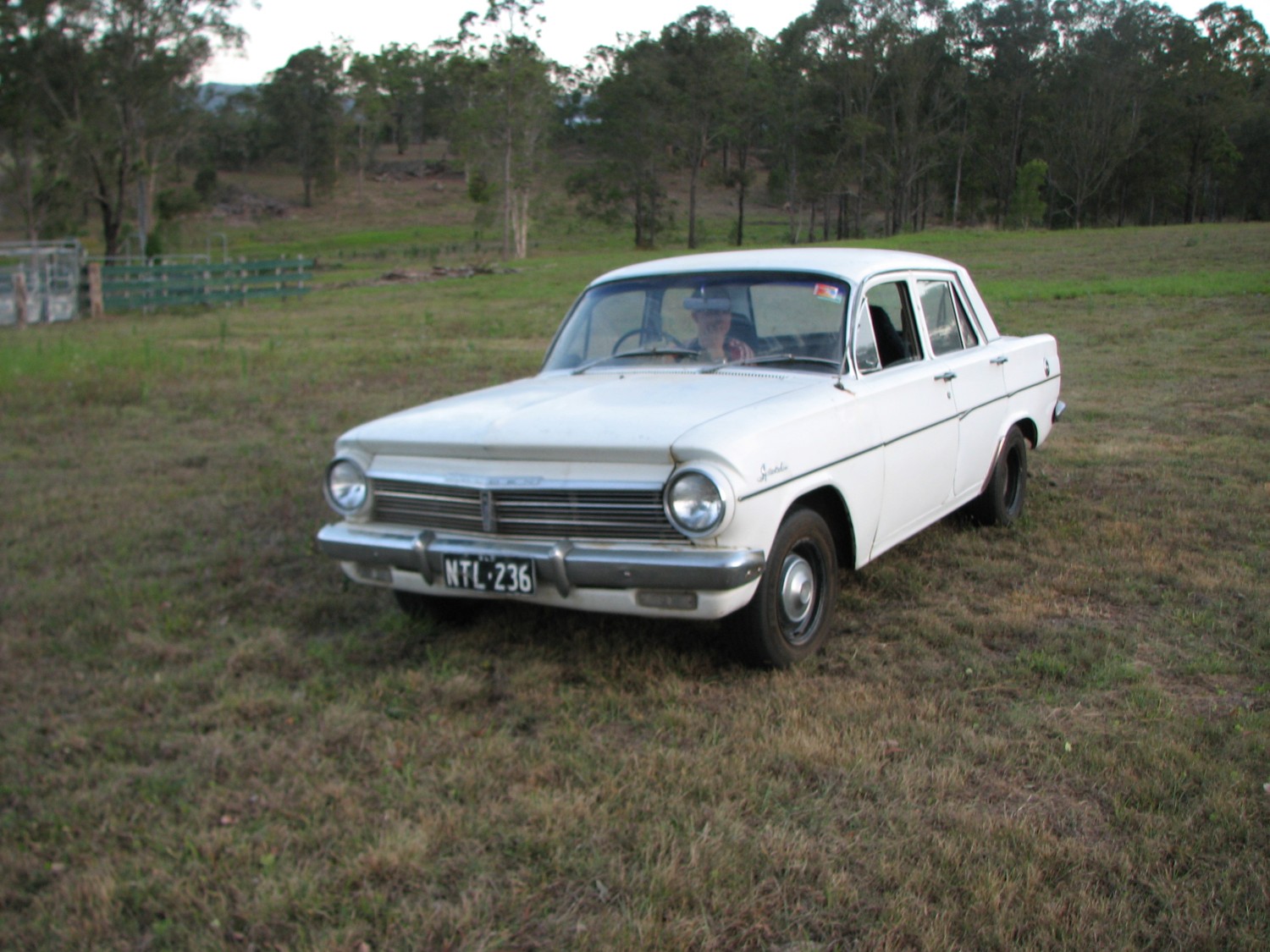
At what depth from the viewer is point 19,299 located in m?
20.0

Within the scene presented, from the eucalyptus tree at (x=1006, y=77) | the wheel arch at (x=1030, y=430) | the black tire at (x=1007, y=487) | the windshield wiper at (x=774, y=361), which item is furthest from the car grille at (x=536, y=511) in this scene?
the eucalyptus tree at (x=1006, y=77)

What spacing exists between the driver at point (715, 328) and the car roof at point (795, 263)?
0.49ft

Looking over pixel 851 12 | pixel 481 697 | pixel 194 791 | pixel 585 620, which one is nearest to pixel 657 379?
pixel 585 620

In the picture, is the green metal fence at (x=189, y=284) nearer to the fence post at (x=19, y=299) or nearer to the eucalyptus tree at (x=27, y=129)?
the fence post at (x=19, y=299)

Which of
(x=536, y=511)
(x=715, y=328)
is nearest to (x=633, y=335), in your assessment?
(x=715, y=328)

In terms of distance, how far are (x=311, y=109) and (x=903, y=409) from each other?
79.3m

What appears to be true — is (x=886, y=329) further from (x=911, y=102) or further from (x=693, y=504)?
(x=911, y=102)

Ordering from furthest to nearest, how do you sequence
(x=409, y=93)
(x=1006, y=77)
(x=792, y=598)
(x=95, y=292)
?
(x=409, y=93) < (x=1006, y=77) < (x=95, y=292) < (x=792, y=598)

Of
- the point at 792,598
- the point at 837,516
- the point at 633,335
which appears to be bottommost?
the point at 792,598

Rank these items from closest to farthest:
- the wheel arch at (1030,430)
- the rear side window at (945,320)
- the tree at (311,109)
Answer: the rear side window at (945,320), the wheel arch at (1030,430), the tree at (311,109)

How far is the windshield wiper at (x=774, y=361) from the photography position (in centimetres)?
461

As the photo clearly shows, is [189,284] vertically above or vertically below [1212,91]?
below

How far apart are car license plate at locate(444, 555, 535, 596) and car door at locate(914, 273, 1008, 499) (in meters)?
2.36

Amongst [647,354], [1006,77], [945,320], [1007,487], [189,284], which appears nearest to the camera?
[647,354]
